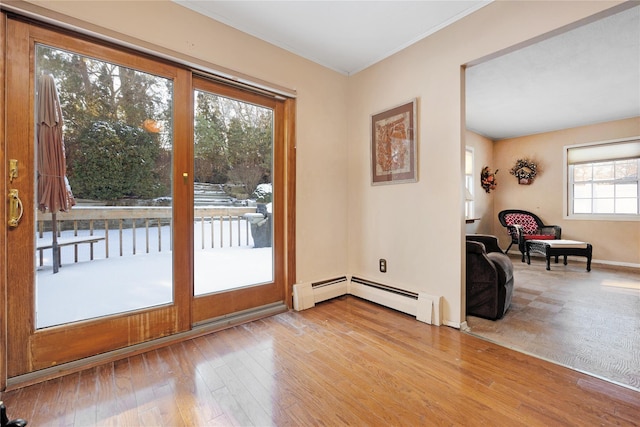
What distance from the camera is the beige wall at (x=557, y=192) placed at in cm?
488

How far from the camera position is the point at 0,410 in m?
1.17

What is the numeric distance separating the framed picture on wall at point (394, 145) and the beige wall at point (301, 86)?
0.44 meters

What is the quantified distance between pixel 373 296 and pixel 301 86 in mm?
2398

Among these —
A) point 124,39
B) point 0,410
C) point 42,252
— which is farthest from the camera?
point 124,39

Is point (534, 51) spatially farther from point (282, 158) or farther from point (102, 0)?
point (102, 0)

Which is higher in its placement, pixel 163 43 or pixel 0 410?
pixel 163 43

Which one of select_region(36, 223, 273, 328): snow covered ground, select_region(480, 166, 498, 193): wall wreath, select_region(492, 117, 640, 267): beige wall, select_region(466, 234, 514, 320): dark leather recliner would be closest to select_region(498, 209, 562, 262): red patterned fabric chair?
select_region(492, 117, 640, 267): beige wall

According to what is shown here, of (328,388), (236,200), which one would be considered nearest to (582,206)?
(328,388)

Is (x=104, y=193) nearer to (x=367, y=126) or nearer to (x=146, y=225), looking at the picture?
(x=146, y=225)

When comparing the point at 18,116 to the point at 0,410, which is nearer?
the point at 0,410

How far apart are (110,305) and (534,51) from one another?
177 inches

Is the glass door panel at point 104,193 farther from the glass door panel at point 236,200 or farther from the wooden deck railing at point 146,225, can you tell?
the glass door panel at point 236,200

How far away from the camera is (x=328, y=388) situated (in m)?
1.60

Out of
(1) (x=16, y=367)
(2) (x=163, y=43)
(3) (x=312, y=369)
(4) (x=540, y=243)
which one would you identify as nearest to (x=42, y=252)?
(1) (x=16, y=367)
